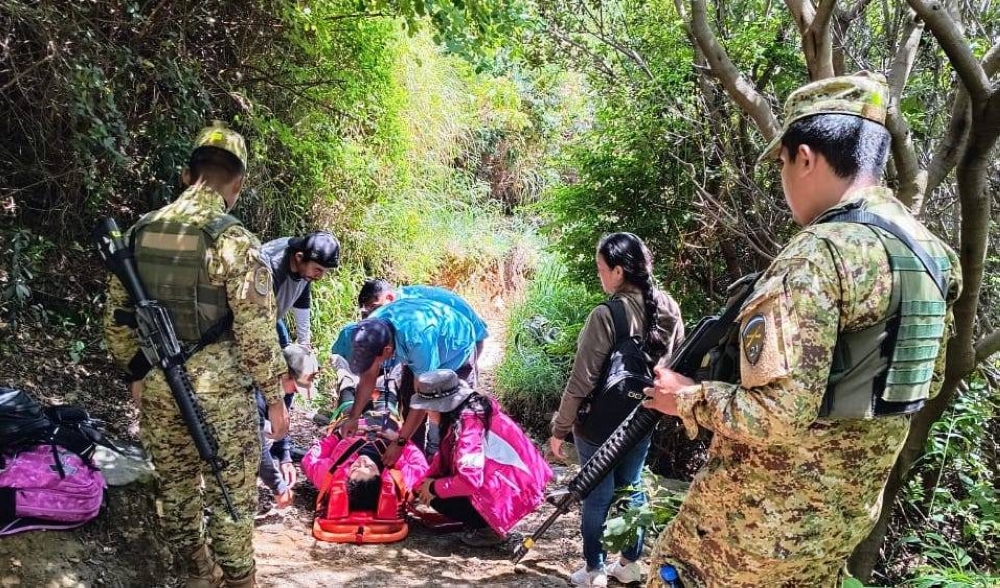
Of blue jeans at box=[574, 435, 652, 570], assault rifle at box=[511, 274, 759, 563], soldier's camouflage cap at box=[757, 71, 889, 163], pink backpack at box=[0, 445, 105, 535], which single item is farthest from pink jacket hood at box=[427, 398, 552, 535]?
soldier's camouflage cap at box=[757, 71, 889, 163]

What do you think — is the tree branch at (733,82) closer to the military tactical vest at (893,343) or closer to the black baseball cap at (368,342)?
the military tactical vest at (893,343)

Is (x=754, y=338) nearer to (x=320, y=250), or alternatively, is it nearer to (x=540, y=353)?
(x=320, y=250)

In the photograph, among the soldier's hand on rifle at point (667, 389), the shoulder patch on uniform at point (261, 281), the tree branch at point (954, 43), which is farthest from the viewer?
the shoulder patch on uniform at point (261, 281)

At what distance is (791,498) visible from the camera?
5.27ft

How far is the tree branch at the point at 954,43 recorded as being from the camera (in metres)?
2.12

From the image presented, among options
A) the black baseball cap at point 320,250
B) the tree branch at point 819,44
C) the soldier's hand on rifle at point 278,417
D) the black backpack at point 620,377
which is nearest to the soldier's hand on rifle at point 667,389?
the black backpack at point 620,377

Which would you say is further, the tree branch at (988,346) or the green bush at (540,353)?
the green bush at (540,353)

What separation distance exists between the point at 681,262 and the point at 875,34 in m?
1.77

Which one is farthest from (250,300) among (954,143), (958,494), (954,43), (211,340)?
(958,494)

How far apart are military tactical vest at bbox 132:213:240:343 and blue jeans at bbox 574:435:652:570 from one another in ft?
5.44

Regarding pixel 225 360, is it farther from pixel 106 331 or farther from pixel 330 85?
pixel 330 85

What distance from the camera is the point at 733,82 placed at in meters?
2.79

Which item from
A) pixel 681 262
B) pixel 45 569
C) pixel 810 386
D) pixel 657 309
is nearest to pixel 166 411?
pixel 45 569

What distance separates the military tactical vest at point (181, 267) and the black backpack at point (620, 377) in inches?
61.4
